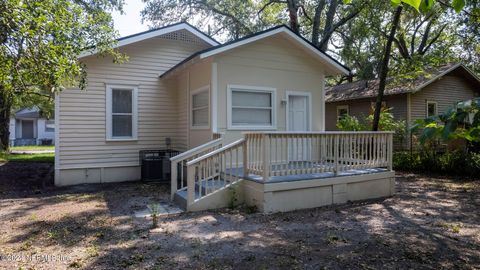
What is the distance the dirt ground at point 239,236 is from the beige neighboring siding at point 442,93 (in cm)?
954

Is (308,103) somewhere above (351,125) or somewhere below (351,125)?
above

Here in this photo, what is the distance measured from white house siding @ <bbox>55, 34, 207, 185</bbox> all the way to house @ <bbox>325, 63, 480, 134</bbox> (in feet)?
32.6

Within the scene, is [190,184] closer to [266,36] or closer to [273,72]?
[273,72]

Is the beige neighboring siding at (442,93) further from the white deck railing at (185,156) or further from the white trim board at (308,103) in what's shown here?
the white deck railing at (185,156)

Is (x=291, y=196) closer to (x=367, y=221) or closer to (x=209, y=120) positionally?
(x=367, y=221)

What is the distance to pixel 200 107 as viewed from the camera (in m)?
9.09

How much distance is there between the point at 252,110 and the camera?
28.3 ft

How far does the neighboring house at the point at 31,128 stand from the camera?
105 feet

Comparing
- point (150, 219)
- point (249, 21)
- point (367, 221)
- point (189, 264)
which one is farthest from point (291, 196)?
point (249, 21)

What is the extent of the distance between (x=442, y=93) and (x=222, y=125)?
14.4 meters

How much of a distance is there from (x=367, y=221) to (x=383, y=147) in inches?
111

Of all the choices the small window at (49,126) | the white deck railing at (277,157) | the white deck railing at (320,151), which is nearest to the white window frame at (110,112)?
the white deck railing at (277,157)

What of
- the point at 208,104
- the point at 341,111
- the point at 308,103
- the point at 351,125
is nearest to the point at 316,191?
the point at 308,103

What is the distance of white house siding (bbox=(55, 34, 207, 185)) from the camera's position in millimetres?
9438
